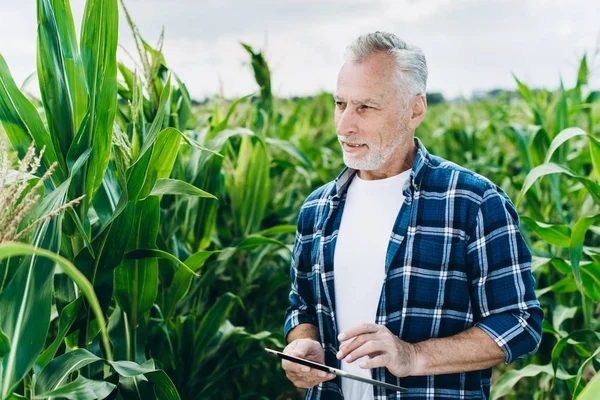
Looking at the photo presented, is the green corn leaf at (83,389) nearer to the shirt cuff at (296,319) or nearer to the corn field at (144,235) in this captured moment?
the corn field at (144,235)

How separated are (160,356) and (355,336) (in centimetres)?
86

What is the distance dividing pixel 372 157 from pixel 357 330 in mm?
→ 427

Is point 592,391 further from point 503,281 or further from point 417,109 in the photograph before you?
point 417,109

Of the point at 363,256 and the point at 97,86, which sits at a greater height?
the point at 97,86

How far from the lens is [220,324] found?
1.96 meters

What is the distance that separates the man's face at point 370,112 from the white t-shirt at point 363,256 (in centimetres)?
8

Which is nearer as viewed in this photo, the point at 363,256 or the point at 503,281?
the point at 503,281

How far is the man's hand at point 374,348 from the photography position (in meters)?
1.23

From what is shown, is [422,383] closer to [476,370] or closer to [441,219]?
[476,370]

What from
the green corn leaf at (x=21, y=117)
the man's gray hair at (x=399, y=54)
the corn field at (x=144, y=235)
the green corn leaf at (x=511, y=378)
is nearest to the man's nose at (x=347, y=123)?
the man's gray hair at (x=399, y=54)

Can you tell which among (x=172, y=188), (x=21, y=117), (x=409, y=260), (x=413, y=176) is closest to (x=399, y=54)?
(x=413, y=176)

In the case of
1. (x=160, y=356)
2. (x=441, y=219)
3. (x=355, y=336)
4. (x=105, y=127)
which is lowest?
(x=160, y=356)

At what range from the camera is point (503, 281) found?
53.6 inches

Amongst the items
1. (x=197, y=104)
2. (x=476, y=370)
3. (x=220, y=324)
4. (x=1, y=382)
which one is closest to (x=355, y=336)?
(x=476, y=370)
